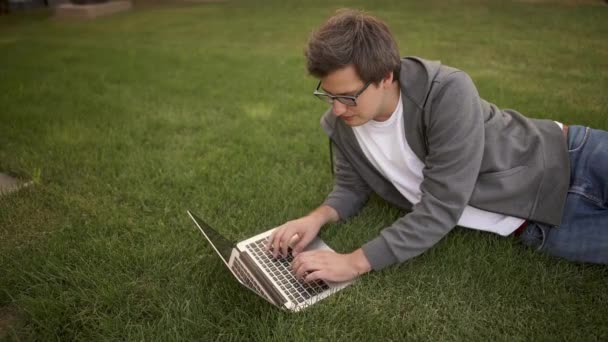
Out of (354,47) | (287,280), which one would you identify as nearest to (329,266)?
(287,280)

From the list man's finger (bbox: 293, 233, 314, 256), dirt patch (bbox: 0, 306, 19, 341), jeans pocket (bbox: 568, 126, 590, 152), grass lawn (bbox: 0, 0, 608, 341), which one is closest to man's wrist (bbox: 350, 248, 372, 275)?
grass lawn (bbox: 0, 0, 608, 341)

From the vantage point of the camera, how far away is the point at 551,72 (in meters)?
4.73

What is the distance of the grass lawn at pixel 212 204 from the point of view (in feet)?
5.62

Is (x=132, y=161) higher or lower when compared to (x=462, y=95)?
lower

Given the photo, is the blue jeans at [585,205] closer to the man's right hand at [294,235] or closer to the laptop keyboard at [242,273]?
the man's right hand at [294,235]

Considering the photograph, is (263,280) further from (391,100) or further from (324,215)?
(391,100)

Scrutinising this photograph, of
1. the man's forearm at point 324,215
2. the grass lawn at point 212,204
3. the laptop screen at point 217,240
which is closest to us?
the grass lawn at point 212,204

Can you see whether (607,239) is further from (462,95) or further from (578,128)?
(462,95)

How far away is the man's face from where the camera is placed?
1.64 metres

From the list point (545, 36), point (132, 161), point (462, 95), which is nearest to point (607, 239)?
point (462, 95)

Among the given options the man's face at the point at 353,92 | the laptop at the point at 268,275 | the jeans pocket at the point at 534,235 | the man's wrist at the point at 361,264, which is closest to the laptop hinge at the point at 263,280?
the laptop at the point at 268,275

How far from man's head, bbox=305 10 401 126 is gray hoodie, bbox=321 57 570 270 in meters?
0.14

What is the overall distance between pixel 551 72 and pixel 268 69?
318 centimetres

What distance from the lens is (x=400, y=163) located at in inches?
78.6
